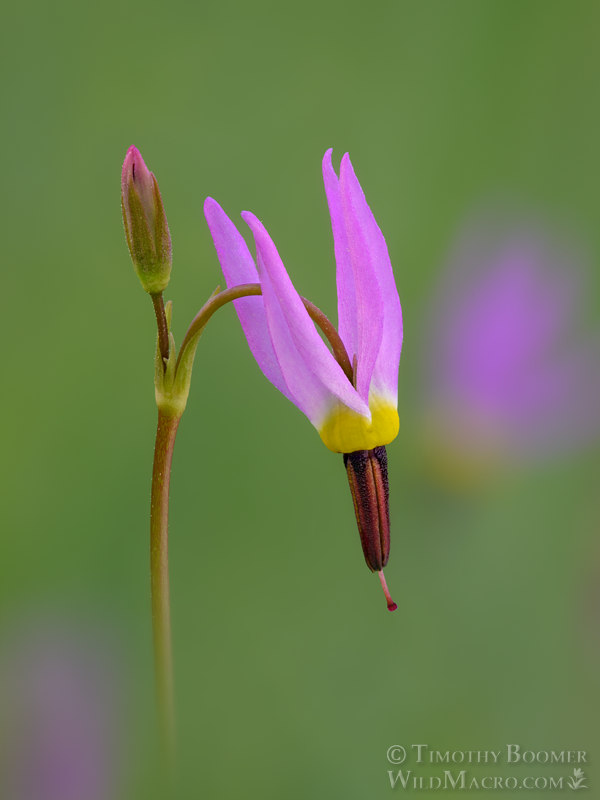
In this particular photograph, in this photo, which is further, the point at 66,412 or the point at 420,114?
the point at 420,114

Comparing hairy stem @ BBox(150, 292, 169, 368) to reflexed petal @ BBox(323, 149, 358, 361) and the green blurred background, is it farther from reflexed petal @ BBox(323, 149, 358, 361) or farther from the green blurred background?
the green blurred background

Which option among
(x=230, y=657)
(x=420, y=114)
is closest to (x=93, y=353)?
(x=230, y=657)

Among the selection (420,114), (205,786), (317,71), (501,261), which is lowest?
(205,786)

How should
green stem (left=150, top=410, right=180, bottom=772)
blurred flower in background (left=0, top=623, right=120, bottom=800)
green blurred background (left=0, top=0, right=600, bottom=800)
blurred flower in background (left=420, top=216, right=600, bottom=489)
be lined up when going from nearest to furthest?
green stem (left=150, top=410, right=180, bottom=772) < blurred flower in background (left=0, top=623, right=120, bottom=800) < green blurred background (left=0, top=0, right=600, bottom=800) < blurred flower in background (left=420, top=216, right=600, bottom=489)

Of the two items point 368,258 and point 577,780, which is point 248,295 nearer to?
point 368,258

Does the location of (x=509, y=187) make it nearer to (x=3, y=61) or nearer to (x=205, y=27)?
(x=205, y=27)

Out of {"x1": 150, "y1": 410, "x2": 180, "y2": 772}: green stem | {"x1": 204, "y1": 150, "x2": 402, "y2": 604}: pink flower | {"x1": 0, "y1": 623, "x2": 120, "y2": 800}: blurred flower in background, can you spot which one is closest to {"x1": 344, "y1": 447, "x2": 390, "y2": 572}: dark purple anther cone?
{"x1": 204, "y1": 150, "x2": 402, "y2": 604}: pink flower
